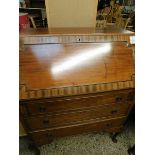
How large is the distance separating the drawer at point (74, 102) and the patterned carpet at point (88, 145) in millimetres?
663

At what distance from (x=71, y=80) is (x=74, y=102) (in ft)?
0.62

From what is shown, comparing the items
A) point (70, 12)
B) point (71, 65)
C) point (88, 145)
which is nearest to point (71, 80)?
point (71, 65)

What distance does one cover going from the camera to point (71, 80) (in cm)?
99

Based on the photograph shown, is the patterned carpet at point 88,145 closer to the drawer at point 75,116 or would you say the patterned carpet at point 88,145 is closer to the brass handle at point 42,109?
the drawer at point 75,116

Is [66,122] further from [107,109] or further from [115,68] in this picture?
[115,68]

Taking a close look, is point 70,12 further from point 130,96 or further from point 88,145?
point 88,145

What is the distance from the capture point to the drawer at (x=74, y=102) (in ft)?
3.33

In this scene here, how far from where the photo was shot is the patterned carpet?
1.54 metres

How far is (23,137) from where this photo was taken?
5.32 feet

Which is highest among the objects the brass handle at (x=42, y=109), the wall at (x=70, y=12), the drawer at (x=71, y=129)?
the wall at (x=70, y=12)

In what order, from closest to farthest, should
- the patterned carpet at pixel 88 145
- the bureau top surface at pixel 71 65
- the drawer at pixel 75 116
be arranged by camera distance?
1. the bureau top surface at pixel 71 65
2. the drawer at pixel 75 116
3. the patterned carpet at pixel 88 145

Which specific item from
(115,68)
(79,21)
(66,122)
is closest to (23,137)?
(66,122)

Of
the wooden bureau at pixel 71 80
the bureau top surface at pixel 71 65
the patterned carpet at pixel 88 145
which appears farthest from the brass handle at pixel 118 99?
the patterned carpet at pixel 88 145

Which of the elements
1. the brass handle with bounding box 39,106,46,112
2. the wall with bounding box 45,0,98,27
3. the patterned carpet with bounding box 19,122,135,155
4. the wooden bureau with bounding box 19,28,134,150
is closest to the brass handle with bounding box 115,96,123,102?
the wooden bureau with bounding box 19,28,134,150
